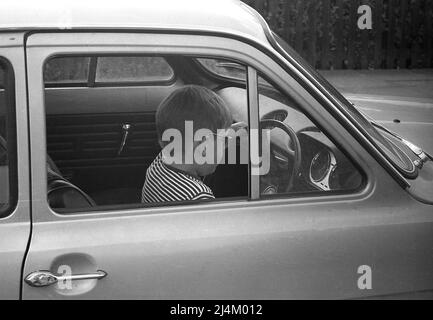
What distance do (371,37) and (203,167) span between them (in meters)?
9.44

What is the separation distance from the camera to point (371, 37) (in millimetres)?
11625

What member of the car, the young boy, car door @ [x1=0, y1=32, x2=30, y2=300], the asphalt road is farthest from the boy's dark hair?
the asphalt road

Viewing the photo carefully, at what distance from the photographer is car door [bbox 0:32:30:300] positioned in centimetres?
232

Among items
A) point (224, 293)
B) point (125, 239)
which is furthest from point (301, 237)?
point (125, 239)

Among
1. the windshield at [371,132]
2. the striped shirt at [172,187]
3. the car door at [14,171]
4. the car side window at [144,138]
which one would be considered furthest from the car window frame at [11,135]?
the windshield at [371,132]

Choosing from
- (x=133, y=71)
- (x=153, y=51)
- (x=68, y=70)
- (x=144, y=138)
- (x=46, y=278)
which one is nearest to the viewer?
(x=46, y=278)

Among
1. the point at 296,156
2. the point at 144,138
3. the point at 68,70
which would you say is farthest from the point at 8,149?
the point at 144,138

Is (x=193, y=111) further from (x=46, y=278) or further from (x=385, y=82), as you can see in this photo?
(x=385, y=82)

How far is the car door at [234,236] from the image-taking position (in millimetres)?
2355

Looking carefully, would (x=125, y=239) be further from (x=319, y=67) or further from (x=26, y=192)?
(x=319, y=67)

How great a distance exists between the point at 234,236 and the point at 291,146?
57cm

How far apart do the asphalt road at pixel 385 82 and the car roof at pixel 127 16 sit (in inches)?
278

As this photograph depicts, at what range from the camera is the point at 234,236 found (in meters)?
2.49

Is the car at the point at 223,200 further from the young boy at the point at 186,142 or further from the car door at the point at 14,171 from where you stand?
the young boy at the point at 186,142
